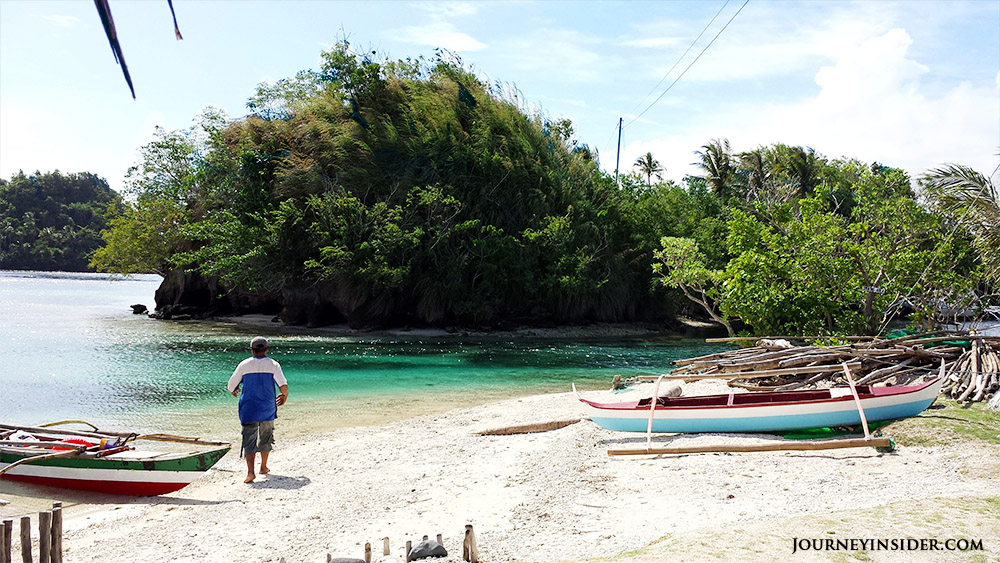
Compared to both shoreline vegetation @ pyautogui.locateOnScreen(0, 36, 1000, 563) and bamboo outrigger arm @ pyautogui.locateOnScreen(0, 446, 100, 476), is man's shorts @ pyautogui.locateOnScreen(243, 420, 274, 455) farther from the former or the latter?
bamboo outrigger arm @ pyautogui.locateOnScreen(0, 446, 100, 476)

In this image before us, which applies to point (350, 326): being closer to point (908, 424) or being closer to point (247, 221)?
point (247, 221)

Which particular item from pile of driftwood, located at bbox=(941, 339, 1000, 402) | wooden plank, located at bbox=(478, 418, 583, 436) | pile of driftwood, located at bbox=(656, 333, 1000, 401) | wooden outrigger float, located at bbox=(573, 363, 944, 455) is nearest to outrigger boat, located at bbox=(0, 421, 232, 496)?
wooden plank, located at bbox=(478, 418, 583, 436)

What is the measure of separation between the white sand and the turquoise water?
406 centimetres

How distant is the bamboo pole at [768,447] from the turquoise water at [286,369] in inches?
259

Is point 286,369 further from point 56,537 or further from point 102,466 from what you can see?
point 56,537

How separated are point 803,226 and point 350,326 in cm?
2309

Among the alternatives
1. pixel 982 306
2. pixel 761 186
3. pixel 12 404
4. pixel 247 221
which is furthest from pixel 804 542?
pixel 761 186

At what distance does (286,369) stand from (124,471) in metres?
11.5

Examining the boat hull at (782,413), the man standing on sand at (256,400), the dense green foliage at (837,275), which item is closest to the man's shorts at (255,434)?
the man standing on sand at (256,400)

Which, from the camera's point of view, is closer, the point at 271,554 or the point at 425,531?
the point at 271,554

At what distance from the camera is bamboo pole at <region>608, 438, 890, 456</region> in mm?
7391

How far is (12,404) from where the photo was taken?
1378 centimetres

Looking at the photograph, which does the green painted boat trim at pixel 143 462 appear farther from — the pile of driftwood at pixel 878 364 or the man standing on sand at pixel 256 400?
the pile of driftwood at pixel 878 364

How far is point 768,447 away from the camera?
766 centimetres
